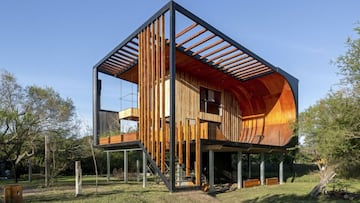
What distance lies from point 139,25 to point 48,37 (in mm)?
5169

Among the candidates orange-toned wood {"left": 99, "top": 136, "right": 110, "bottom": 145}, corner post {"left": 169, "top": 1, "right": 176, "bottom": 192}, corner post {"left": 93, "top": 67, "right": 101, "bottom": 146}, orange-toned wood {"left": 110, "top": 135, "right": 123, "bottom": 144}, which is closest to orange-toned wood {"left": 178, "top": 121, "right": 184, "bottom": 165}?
corner post {"left": 169, "top": 1, "right": 176, "bottom": 192}

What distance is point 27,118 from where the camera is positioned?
23.3m

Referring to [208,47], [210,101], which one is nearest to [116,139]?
[210,101]

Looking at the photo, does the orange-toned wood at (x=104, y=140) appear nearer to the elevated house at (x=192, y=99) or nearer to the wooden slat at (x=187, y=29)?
the elevated house at (x=192, y=99)

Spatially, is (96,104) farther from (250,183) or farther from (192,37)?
(250,183)

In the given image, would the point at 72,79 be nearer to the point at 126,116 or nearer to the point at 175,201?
the point at 126,116

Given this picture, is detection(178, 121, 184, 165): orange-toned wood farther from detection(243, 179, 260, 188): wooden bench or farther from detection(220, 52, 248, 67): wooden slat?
detection(220, 52, 248, 67): wooden slat

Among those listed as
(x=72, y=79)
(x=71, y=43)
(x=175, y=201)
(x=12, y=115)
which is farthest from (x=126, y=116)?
(x=72, y=79)

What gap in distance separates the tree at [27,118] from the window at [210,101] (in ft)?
40.4

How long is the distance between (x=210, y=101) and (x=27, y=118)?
42.7 ft

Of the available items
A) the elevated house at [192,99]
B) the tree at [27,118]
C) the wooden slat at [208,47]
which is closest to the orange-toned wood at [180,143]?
the elevated house at [192,99]

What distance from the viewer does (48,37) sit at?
58.2ft

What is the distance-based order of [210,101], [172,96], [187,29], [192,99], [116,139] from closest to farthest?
[172,96] < [187,29] < [116,139] < [192,99] < [210,101]

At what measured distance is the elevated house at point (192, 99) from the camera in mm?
14594
